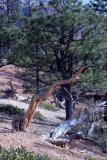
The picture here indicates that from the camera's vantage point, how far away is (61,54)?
22422mm

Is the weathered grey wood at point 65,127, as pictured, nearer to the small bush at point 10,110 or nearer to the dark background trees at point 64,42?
the dark background trees at point 64,42

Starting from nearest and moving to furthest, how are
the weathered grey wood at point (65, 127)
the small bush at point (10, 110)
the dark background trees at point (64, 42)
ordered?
the weathered grey wood at point (65, 127)
the dark background trees at point (64, 42)
the small bush at point (10, 110)

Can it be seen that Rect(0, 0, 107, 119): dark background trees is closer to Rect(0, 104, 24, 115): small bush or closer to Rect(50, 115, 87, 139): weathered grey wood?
Rect(0, 104, 24, 115): small bush

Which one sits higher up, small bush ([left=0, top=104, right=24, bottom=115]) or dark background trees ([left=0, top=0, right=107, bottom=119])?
dark background trees ([left=0, top=0, right=107, bottom=119])

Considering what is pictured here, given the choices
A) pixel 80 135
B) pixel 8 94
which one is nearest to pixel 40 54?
pixel 80 135

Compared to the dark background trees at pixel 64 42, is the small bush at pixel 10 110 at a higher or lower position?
lower

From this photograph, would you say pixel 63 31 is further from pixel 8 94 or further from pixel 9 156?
pixel 8 94

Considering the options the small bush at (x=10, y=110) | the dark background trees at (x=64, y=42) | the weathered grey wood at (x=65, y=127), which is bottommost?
the small bush at (x=10, y=110)

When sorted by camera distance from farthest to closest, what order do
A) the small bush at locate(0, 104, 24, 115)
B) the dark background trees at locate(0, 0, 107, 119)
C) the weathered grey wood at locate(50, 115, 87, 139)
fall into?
1. the small bush at locate(0, 104, 24, 115)
2. the dark background trees at locate(0, 0, 107, 119)
3. the weathered grey wood at locate(50, 115, 87, 139)

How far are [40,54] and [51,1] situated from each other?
266 centimetres

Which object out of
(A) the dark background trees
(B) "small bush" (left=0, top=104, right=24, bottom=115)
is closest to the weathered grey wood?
(A) the dark background trees

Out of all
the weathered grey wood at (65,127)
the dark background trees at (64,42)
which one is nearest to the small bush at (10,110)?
the dark background trees at (64,42)

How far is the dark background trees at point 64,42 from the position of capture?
2150cm

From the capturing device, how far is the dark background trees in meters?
21.5
